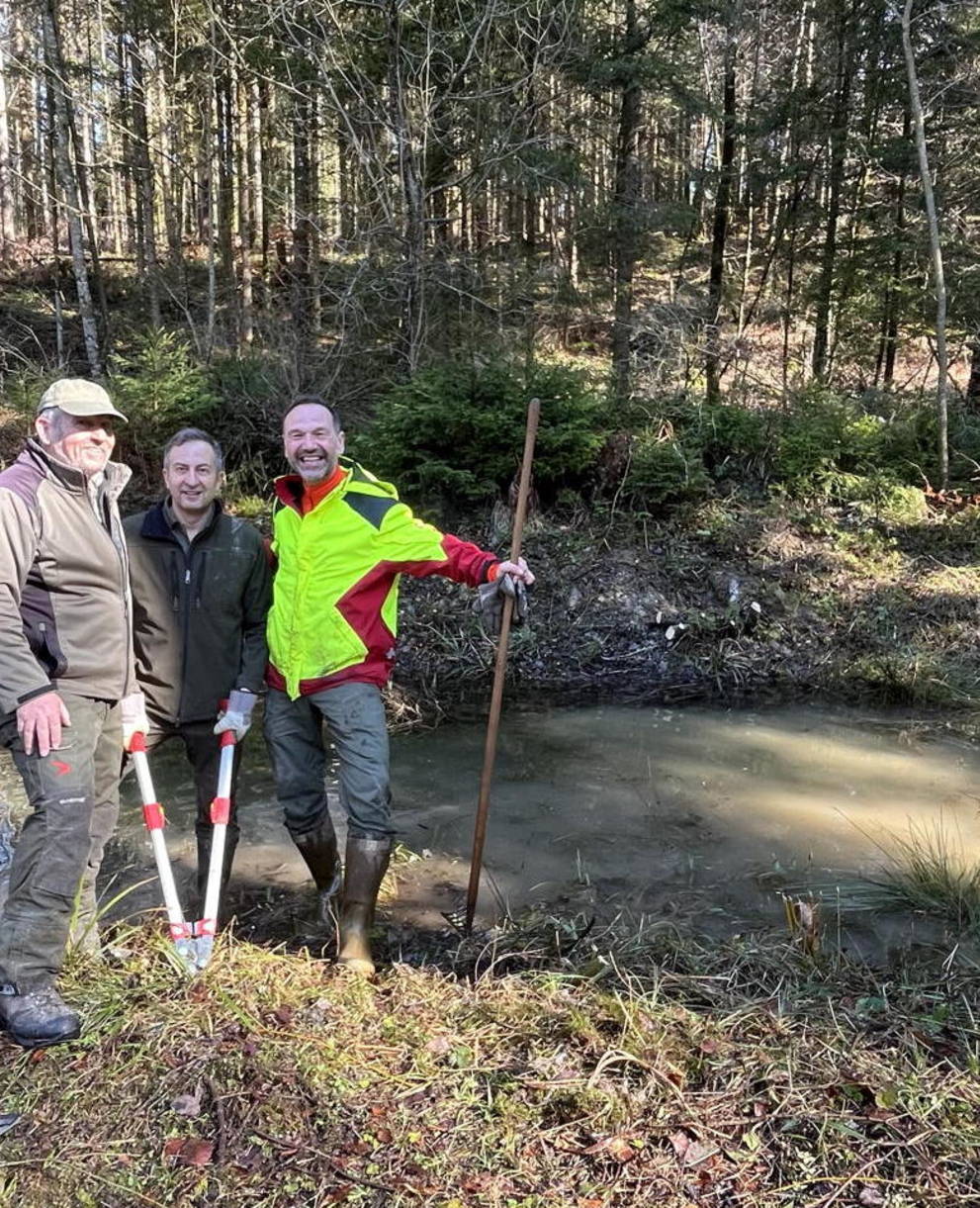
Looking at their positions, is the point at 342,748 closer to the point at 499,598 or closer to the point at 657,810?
the point at 499,598

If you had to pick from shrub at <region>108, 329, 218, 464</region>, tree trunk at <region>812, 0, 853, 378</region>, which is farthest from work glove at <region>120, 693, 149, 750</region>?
tree trunk at <region>812, 0, 853, 378</region>

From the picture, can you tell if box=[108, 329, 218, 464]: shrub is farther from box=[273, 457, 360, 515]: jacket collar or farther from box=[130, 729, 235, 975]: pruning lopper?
box=[130, 729, 235, 975]: pruning lopper

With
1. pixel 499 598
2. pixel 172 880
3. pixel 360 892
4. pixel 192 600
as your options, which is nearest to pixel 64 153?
pixel 192 600

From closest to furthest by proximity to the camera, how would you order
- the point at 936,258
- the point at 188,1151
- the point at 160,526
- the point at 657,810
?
the point at 188,1151
the point at 160,526
the point at 657,810
the point at 936,258

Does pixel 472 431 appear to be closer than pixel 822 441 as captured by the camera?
Yes

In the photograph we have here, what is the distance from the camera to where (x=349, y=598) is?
3.63 metres

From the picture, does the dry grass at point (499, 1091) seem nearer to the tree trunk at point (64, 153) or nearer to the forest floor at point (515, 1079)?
the forest floor at point (515, 1079)

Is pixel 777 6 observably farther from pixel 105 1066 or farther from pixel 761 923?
pixel 105 1066

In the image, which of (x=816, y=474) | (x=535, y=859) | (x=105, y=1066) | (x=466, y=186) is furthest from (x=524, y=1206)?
(x=466, y=186)

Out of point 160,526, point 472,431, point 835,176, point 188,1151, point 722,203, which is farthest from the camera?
point 722,203

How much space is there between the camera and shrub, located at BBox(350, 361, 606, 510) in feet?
30.1

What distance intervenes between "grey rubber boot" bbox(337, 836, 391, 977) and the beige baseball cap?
196cm

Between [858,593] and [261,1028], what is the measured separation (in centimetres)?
794

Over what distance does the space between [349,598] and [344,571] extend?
0.37 ft
